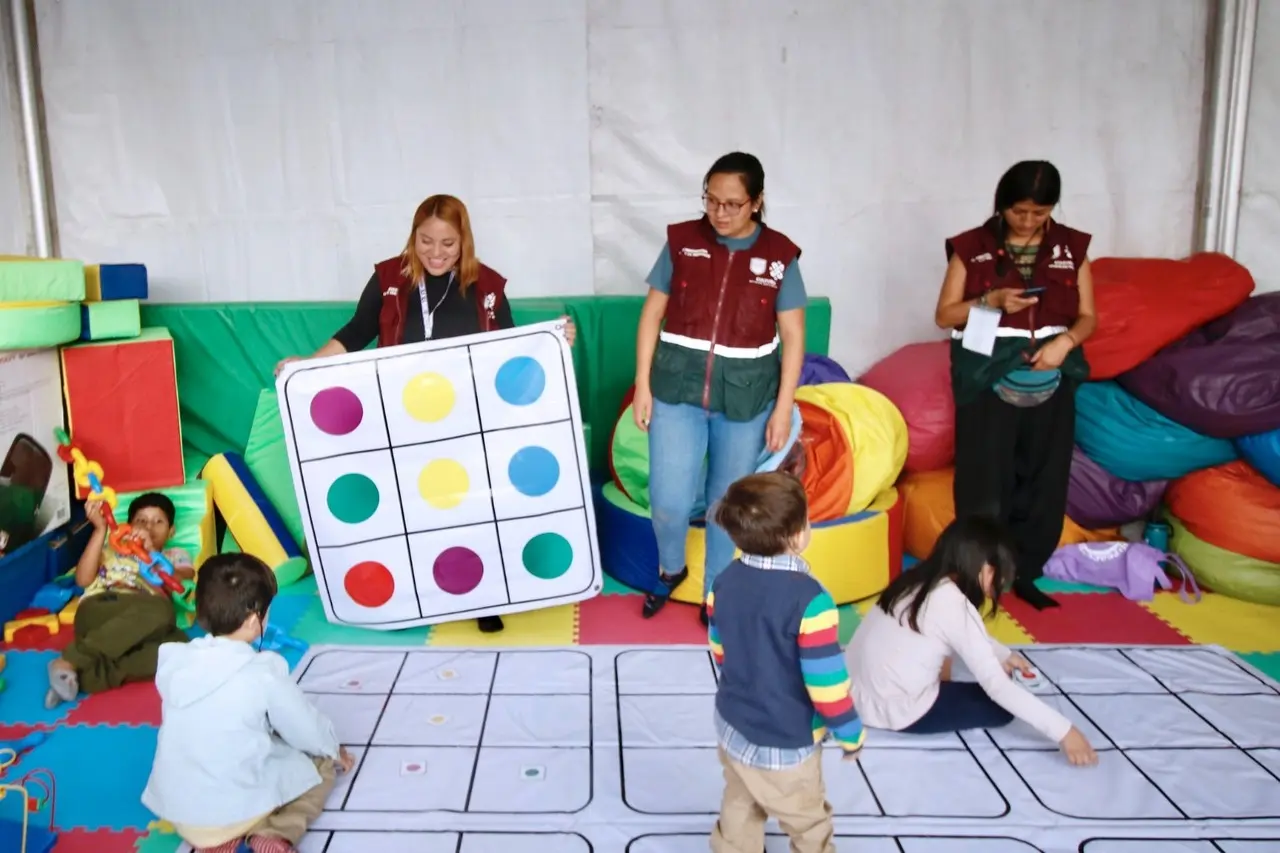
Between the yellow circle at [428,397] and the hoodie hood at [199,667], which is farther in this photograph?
the yellow circle at [428,397]

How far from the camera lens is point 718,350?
2.88 m

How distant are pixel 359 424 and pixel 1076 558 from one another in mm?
2483

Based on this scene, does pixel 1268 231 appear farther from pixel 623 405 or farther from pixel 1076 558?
pixel 623 405

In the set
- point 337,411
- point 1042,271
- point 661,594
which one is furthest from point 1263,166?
point 337,411

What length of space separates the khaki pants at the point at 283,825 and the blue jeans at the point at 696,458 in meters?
1.25

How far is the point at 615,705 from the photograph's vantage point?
2.68 meters

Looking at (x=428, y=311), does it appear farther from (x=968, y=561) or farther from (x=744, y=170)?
→ (x=968, y=561)

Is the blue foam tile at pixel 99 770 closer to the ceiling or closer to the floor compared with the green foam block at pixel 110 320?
closer to the floor

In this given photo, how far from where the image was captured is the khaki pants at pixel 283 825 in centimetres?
201

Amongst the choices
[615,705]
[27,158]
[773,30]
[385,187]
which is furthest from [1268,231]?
[27,158]

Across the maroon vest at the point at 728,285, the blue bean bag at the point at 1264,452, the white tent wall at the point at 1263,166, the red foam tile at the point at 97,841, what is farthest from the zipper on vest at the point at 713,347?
the white tent wall at the point at 1263,166

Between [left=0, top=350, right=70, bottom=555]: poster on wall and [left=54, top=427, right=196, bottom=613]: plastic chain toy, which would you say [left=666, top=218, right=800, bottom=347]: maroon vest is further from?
[left=0, top=350, right=70, bottom=555]: poster on wall

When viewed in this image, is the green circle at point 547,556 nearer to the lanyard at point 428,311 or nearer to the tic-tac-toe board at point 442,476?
the tic-tac-toe board at point 442,476

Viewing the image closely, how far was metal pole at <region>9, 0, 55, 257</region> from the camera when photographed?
3.97 metres
